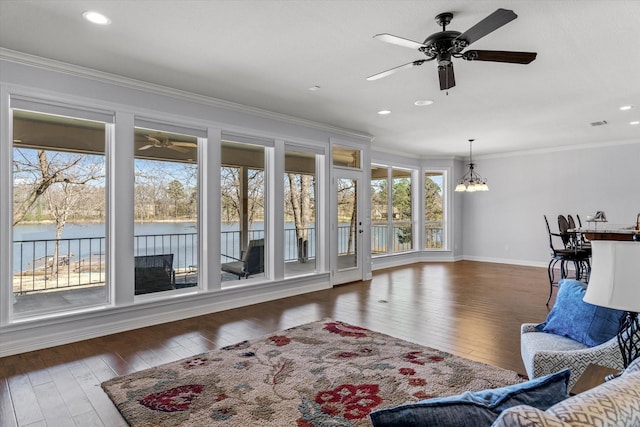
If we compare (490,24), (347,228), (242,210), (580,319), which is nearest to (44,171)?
(242,210)

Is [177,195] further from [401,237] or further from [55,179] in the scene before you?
[401,237]

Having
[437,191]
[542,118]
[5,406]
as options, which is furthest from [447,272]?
[5,406]

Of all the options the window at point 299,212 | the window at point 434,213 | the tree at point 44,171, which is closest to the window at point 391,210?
the window at point 434,213

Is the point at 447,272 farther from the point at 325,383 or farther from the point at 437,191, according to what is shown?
the point at 325,383

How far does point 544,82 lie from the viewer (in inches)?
167

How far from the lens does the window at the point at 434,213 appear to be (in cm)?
991

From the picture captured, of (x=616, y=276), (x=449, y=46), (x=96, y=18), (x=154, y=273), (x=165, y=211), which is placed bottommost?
(x=154, y=273)

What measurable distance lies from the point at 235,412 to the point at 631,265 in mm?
2255

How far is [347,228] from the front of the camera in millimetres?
6855

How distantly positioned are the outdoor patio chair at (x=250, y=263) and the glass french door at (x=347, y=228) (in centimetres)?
147

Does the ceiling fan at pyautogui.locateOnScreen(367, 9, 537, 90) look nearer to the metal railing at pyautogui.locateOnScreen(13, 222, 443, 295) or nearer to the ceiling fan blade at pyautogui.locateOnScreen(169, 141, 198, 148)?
the ceiling fan blade at pyautogui.locateOnScreen(169, 141, 198, 148)

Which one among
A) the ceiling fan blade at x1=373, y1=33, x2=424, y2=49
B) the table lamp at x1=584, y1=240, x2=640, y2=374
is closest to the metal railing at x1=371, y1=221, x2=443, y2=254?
the ceiling fan blade at x1=373, y1=33, x2=424, y2=49

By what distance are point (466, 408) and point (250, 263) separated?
15.8 feet

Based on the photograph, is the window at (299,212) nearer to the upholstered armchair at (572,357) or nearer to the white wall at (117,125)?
the white wall at (117,125)
